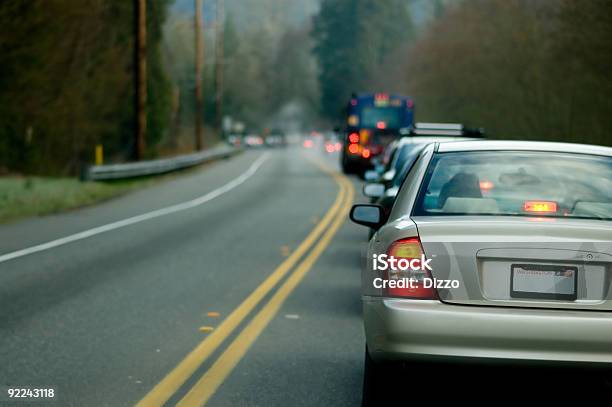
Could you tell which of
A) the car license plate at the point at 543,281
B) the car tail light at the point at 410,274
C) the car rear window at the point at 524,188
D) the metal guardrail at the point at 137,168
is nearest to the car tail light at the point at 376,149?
the metal guardrail at the point at 137,168

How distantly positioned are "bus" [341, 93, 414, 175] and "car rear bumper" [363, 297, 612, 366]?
35.8 m

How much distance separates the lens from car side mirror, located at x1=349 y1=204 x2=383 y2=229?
7.29 meters

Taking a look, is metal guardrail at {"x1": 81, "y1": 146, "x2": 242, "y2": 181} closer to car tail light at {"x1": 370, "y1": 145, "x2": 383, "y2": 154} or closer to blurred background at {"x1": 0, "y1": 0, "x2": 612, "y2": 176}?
blurred background at {"x1": 0, "y1": 0, "x2": 612, "y2": 176}

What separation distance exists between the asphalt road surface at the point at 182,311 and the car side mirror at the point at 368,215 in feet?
3.42

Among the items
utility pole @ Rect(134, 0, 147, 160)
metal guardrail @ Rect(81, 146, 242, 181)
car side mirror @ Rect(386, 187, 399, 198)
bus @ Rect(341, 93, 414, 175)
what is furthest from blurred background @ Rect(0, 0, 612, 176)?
car side mirror @ Rect(386, 187, 399, 198)

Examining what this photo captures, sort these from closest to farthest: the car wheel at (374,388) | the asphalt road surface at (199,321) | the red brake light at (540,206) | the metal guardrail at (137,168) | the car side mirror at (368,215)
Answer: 1. the car wheel at (374,388)
2. the red brake light at (540,206)
3. the asphalt road surface at (199,321)
4. the car side mirror at (368,215)
5. the metal guardrail at (137,168)

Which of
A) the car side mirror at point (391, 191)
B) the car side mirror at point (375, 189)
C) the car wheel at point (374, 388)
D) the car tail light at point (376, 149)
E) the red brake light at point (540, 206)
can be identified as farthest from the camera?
the car tail light at point (376, 149)

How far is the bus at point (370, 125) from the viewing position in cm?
4178

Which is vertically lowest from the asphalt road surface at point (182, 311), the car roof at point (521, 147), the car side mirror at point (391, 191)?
the asphalt road surface at point (182, 311)

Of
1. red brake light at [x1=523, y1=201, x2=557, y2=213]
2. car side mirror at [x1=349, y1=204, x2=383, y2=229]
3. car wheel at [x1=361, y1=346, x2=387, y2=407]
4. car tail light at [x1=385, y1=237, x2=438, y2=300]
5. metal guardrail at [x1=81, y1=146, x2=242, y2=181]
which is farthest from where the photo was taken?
metal guardrail at [x1=81, y1=146, x2=242, y2=181]

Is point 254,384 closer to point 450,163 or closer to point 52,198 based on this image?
point 450,163

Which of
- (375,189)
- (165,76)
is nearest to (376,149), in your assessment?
(165,76)

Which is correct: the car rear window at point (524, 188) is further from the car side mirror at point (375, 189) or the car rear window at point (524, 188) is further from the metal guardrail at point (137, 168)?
the metal guardrail at point (137, 168)

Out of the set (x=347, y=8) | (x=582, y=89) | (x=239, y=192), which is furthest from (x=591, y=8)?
(x=347, y=8)
